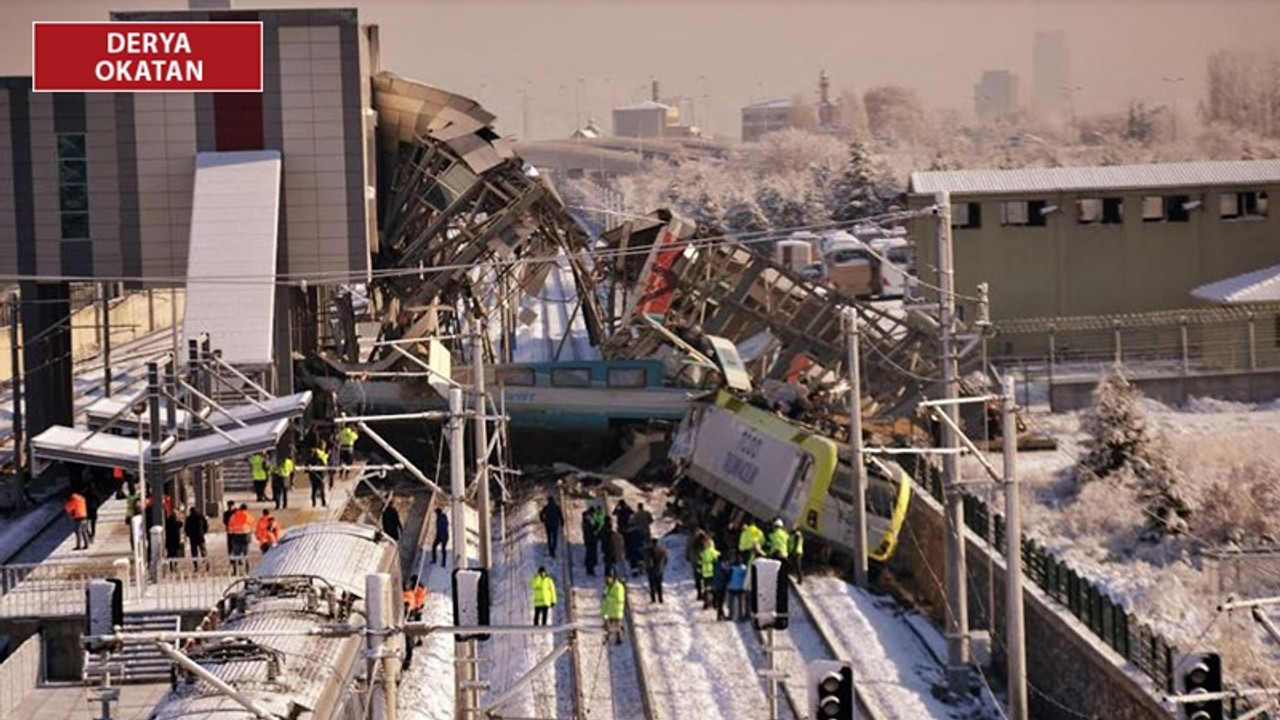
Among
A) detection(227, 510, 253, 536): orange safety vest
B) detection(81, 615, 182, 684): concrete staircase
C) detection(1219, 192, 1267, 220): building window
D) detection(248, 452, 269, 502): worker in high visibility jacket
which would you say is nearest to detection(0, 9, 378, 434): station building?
detection(248, 452, 269, 502): worker in high visibility jacket

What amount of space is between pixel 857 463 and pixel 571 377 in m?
14.8

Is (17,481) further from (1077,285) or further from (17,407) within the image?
(1077,285)

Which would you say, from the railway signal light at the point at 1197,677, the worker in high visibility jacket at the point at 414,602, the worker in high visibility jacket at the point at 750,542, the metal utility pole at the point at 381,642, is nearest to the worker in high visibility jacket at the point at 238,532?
the worker in high visibility jacket at the point at 414,602

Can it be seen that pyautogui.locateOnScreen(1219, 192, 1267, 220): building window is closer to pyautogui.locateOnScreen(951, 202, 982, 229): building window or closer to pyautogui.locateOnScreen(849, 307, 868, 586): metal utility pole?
pyautogui.locateOnScreen(951, 202, 982, 229): building window

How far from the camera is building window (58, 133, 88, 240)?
164ft

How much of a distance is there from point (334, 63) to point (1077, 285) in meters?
21.9

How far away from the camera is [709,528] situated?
40188 millimetres

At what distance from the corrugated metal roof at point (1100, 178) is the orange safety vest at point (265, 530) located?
28200mm

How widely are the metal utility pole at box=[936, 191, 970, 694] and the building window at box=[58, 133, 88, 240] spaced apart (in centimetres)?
2516

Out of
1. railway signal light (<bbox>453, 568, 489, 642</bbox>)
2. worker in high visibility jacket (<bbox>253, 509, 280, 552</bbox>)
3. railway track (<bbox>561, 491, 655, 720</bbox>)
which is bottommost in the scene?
railway track (<bbox>561, 491, 655, 720</bbox>)

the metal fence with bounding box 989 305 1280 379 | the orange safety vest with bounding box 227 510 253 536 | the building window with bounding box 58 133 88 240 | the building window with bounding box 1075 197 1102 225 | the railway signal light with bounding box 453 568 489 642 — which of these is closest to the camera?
the railway signal light with bounding box 453 568 489 642

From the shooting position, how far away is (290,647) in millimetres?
21734

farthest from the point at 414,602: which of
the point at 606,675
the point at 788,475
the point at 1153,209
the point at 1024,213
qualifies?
the point at 1153,209

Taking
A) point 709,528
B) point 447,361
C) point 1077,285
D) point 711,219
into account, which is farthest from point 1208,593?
point 711,219
